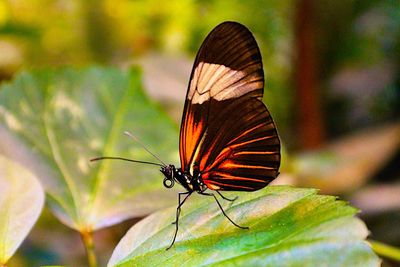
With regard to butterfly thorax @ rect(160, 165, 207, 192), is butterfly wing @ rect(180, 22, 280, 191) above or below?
above

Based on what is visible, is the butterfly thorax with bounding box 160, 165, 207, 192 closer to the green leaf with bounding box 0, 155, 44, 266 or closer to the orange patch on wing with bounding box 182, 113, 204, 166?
the orange patch on wing with bounding box 182, 113, 204, 166

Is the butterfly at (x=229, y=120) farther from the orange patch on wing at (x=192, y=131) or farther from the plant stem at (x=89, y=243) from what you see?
the plant stem at (x=89, y=243)

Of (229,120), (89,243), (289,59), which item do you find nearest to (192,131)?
(229,120)

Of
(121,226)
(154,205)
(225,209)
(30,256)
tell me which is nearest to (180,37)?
(121,226)

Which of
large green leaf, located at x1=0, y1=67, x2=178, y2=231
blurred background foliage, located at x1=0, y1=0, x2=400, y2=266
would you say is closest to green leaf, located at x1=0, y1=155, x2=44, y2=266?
large green leaf, located at x1=0, y1=67, x2=178, y2=231

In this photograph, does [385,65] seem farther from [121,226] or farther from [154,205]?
[154,205]

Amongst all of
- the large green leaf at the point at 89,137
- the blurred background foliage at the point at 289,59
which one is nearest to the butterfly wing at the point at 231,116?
the large green leaf at the point at 89,137

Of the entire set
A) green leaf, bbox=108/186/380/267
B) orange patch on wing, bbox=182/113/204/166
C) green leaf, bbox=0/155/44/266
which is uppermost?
orange patch on wing, bbox=182/113/204/166
